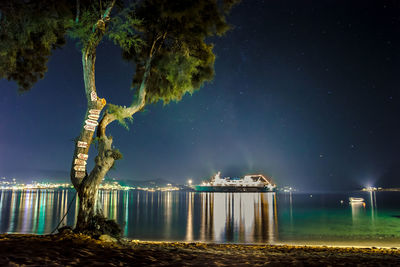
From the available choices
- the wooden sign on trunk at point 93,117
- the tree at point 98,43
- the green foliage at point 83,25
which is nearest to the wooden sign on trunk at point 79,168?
the tree at point 98,43

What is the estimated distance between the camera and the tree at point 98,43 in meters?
→ 7.36

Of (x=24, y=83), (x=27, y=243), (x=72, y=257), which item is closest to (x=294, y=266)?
(x=72, y=257)

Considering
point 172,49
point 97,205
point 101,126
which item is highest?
point 172,49

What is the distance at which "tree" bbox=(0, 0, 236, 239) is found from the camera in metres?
7.36

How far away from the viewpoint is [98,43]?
7.95m

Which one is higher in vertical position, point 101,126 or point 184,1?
point 184,1

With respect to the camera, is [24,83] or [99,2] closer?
[99,2]

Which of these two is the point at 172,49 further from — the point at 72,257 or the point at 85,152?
the point at 72,257

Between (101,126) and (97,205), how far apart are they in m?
2.13

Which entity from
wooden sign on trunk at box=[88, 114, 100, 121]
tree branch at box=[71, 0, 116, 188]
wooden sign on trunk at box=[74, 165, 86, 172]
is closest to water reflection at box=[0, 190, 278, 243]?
wooden sign on trunk at box=[74, 165, 86, 172]

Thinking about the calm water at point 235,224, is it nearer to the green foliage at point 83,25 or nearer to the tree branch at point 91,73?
the tree branch at point 91,73

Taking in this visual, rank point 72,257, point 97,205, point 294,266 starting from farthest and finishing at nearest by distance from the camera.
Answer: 1. point 97,205
2. point 294,266
3. point 72,257

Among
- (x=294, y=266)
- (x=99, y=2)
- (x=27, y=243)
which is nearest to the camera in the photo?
(x=294, y=266)

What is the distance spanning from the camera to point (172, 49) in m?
8.93
